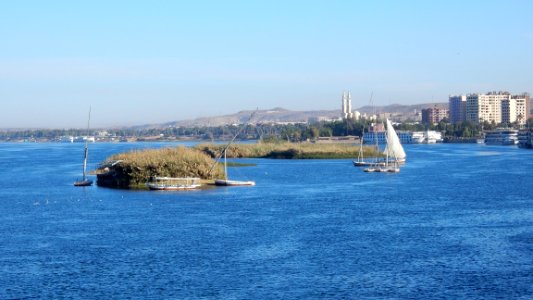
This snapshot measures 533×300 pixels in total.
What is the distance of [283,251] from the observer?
74.2 ft

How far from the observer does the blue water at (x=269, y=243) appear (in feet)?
60.7

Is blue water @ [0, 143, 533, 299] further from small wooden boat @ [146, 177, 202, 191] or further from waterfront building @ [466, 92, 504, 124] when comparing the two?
waterfront building @ [466, 92, 504, 124]

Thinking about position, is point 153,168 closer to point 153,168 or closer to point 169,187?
point 153,168

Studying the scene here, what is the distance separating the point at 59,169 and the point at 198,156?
72.8 ft

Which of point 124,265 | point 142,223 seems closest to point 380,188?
point 142,223

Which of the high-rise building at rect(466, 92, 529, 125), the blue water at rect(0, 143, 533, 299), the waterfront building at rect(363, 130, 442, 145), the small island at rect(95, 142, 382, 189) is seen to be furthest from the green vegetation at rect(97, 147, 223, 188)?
the high-rise building at rect(466, 92, 529, 125)

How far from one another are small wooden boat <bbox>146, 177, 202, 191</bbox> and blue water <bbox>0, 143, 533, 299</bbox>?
165cm

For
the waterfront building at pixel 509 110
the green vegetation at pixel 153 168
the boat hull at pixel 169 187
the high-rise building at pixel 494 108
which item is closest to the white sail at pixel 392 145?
the green vegetation at pixel 153 168

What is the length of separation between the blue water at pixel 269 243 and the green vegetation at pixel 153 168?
2.53m

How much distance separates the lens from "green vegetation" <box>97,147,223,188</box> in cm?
4244

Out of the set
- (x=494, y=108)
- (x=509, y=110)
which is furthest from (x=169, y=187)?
(x=494, y=108)

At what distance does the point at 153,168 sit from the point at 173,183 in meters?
1.44

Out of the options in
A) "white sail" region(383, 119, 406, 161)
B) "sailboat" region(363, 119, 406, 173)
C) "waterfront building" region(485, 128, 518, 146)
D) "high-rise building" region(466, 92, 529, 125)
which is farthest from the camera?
"high-rise building" region(466, 92, 529, 125)

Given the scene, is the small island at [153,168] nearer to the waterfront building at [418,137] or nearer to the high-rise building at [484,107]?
the waterfront building at [418,137]
